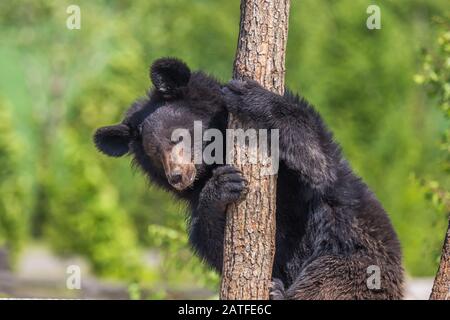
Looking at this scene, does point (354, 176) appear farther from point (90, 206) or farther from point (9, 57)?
point (9, 57)

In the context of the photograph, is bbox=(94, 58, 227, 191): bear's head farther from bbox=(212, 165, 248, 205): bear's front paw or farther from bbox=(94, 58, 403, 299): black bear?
bbox=(212, 165, 248, 205): bear's front paw

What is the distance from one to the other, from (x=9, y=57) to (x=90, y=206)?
32.0 feet

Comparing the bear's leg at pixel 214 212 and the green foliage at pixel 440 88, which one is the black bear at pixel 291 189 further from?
the green foliage at pixel 440 88

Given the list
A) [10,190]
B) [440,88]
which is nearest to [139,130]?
[440,88]

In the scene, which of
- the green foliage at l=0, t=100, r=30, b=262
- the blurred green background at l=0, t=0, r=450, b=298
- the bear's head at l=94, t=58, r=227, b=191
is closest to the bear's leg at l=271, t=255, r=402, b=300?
the bear's head at l=94, t=58, r=227, b=191

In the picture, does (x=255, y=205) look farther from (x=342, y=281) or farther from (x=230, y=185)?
(x=342, y=281)

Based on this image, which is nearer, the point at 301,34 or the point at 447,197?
the point at 447,197

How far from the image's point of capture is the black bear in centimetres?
560

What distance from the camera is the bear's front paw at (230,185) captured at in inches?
201

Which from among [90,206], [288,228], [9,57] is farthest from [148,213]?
[288,228]

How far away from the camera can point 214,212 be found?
5594 mm

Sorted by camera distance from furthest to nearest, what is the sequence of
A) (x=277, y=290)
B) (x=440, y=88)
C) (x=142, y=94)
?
(x=142, y=94) < (x=440, y=88) < (x=277, y=290)

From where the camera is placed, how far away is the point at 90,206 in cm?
1748

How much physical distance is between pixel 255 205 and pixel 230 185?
206 mm
